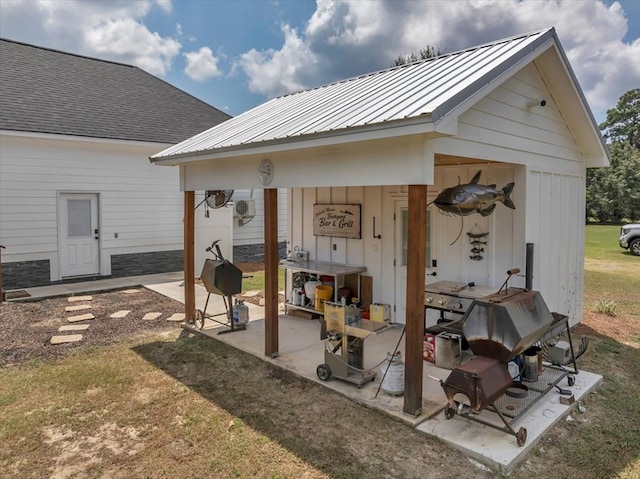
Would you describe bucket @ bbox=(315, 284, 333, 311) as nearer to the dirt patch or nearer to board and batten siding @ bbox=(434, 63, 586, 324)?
the dirt patch

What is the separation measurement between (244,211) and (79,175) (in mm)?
4479

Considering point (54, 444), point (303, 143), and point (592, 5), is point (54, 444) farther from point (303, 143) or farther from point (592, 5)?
point (592, 5)

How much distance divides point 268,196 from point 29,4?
12.5 m

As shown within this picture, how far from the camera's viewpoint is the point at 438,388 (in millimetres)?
4688

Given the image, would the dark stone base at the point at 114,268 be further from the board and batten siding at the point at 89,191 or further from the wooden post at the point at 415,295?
the wooden post at the point at 415,295

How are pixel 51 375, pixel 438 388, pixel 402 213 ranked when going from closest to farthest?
pixel 438 388, pixel 51 375, pixel 402 213

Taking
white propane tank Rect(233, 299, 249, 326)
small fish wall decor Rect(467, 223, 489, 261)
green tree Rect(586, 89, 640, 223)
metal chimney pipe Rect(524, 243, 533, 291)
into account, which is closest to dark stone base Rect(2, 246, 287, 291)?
white propane tank Rect(233, 299, 249, 326)

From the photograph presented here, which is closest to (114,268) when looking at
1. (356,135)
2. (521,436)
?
(356,135)

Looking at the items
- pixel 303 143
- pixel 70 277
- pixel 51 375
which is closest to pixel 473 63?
pixel 303 143

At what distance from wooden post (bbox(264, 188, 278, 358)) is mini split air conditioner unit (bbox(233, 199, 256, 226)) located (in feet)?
25.5

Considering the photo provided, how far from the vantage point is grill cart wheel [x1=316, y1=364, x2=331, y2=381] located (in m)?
4.86

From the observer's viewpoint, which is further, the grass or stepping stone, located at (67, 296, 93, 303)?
the grass

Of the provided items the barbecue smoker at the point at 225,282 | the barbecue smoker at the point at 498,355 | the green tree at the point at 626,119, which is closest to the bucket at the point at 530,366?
the barbecue smoker at the point at 498,355

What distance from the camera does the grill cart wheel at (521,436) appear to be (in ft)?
11.6
